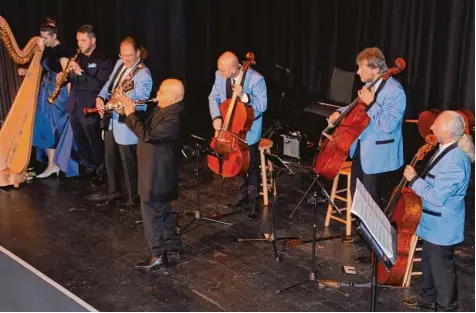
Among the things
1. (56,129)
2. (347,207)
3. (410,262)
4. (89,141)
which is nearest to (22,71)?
(56,129)

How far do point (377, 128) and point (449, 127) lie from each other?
1.12m

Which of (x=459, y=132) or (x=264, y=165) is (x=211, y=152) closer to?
(x=264, y=165)

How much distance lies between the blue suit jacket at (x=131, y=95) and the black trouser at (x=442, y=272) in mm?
3044

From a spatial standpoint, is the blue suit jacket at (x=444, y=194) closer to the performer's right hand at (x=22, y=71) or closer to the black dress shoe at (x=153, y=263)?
the black dress shoe at (x=153, y=263)

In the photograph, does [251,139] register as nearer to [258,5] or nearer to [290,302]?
[290,302]

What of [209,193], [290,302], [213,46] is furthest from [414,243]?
[213,46]

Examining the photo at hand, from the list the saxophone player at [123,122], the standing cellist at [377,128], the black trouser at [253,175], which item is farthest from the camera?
the black trouser at [253,175]

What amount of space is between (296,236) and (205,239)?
0.81 meters

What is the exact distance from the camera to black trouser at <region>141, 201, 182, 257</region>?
596 cm

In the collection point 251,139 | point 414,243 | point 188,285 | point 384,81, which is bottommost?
point 188,285

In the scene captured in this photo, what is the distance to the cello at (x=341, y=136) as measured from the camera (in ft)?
19.2

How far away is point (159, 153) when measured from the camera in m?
5.77

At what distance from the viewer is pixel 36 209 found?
24.6 ft

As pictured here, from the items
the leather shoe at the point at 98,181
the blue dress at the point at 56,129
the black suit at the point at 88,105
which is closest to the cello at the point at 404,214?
the black suit at the point at 88,105
